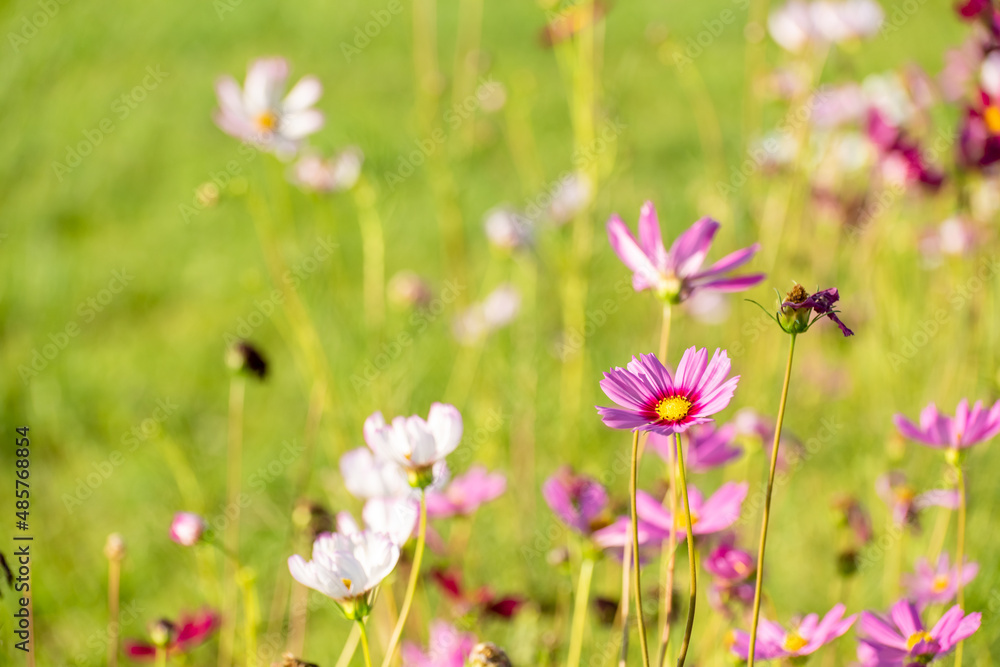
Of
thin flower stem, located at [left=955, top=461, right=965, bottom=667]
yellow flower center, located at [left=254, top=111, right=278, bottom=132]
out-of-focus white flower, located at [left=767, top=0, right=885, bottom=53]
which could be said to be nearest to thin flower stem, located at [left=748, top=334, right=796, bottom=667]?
thin flower stem, located at [left=955, top=461, right=965, bottom=667]

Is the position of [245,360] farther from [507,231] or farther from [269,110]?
[507,231]

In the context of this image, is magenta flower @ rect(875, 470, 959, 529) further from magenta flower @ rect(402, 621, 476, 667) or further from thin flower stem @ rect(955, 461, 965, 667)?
magenta flower @ rect(402, 621, 476, 667)

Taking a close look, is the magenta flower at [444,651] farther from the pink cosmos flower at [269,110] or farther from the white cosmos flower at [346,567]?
the pink cosmos flower at [269,110]

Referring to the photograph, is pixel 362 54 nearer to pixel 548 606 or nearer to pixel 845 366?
pixel 845 366

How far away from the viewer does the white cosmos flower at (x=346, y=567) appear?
333mm

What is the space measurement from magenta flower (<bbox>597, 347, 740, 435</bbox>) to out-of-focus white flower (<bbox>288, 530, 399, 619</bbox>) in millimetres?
105

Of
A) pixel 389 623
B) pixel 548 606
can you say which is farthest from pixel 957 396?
A: pixel 389 623

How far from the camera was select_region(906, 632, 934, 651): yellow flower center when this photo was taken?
37cm

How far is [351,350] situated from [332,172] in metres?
0.17

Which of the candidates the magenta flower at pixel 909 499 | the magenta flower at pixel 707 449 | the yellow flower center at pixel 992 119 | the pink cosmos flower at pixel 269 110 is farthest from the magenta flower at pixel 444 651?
the yellow flower center at pixel 992 119

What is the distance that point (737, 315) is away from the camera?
1169mm

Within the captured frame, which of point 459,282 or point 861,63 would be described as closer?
point 459,282

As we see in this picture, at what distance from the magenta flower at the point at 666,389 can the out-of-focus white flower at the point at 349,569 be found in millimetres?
105

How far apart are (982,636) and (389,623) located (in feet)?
1.34
